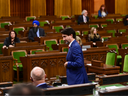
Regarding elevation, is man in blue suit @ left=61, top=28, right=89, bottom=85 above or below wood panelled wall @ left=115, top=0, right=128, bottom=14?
below

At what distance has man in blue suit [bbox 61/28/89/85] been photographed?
229cm

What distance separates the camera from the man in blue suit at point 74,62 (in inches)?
90.1

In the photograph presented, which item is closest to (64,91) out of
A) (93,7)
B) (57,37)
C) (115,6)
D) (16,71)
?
(16,71)

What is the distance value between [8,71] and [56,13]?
6766 millimetres

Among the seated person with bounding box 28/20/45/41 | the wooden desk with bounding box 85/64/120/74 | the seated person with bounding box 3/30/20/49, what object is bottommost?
the wooden desk with bounding box 85/64/120/74

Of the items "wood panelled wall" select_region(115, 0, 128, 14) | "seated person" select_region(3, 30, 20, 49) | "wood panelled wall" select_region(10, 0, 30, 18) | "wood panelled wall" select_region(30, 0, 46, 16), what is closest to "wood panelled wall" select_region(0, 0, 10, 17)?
"wood panelled wall" select_region(30, 0, 46, 16)

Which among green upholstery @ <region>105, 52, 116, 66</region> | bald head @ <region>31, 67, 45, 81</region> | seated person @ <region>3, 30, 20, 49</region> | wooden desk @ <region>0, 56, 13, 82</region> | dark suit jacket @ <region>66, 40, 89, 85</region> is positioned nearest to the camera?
bald head @ <region>31, 67, 45, 81</region>

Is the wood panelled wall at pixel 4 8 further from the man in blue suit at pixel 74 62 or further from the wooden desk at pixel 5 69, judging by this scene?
the man in blue suit at pixel 74 62

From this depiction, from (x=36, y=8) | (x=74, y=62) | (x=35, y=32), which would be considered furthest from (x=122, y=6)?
(x=74, y=62)

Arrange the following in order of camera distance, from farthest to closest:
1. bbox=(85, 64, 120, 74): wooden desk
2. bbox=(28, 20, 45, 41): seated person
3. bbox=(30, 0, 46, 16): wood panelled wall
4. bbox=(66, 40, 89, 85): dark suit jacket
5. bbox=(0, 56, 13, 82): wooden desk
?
bbox=(30, 0, 46, 16): wood panelled wall
bbox=(28, 20, 45, 41): seated person
bbox=(0, 56, 13, 82): wooden desk
bbox=(85, 64, 120, 74): wooden desk
bbox=(66, 40, 89, 85): dark suit jacket

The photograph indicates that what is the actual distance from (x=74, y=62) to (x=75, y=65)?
26 millimetres

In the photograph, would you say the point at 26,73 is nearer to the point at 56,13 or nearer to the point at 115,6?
the point at 56,13

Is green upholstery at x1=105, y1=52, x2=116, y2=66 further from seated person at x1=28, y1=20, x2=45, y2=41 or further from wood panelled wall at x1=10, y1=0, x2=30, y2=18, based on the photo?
wood panelled wall at x1=10, y1=0, x2=30, y2=18

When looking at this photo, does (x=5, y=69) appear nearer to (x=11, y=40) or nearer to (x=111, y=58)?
(x=11, y=40)
